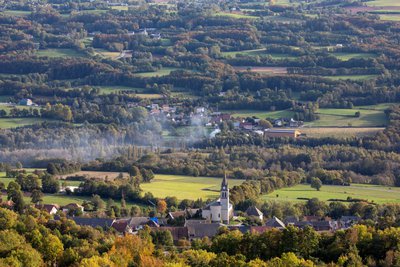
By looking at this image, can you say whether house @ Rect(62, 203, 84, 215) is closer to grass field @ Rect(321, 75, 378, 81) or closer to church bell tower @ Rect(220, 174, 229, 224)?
church bell tower @ Rect(220, 174, 229, 224)

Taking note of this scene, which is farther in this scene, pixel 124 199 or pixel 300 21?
pixel 300 21

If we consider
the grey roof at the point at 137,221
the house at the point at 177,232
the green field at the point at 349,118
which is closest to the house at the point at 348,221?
the house at the point at 177,232

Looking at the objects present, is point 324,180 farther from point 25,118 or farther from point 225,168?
point 25,118

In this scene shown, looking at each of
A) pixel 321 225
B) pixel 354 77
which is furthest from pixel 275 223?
pixel 354 77

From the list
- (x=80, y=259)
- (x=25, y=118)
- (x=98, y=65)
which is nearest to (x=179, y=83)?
(x=98, y=65)

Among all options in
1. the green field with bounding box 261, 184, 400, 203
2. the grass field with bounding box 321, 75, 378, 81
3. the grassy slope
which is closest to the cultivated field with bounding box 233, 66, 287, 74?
the grass field with bounding box 321, 75, 378, 81

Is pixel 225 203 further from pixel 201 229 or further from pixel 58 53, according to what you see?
pixel 58 53
